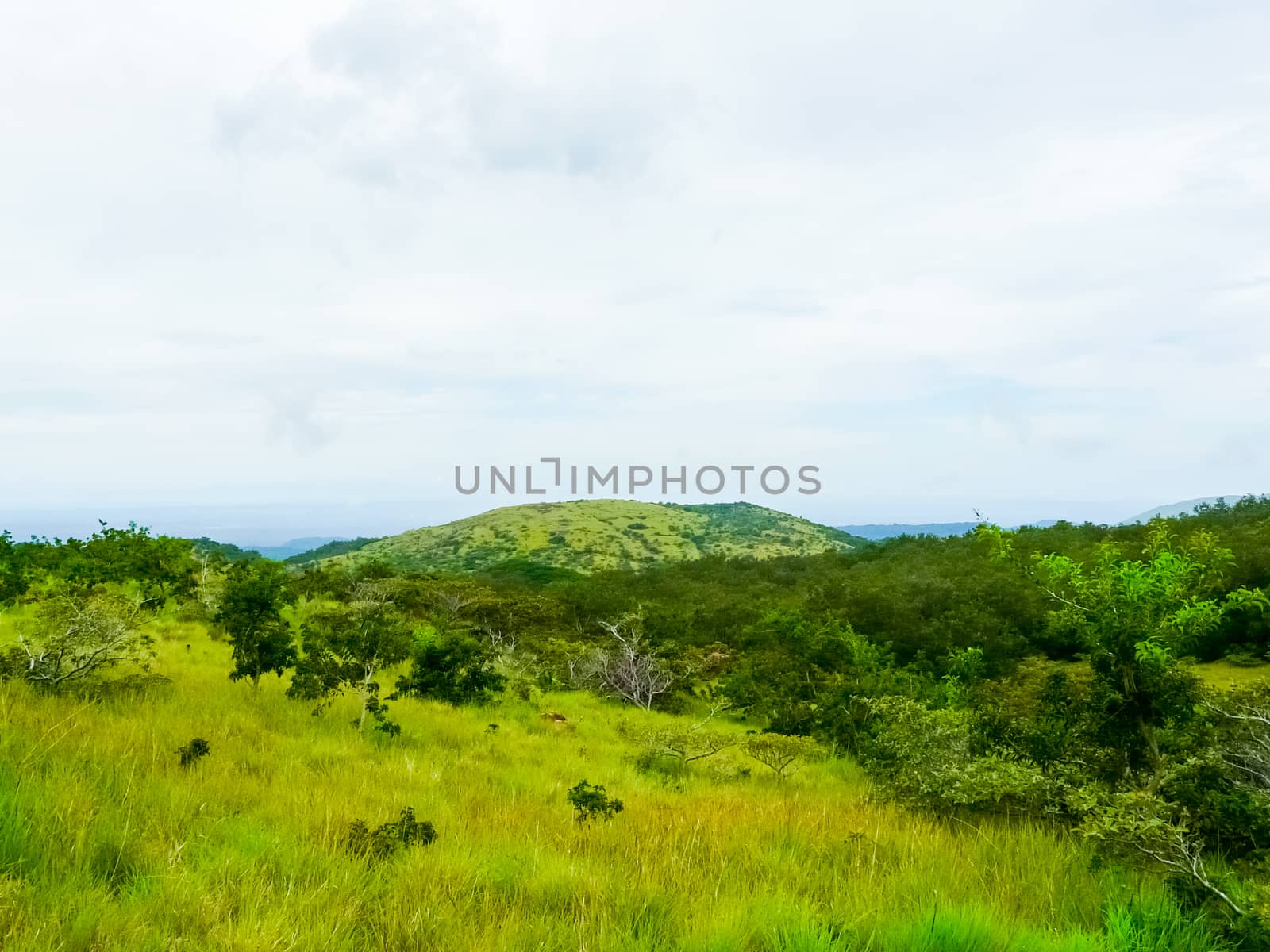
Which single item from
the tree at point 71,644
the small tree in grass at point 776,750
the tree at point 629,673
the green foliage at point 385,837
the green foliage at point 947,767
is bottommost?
the tree at point 629,673

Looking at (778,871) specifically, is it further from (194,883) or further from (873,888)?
(194,883)

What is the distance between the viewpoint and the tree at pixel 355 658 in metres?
9.77

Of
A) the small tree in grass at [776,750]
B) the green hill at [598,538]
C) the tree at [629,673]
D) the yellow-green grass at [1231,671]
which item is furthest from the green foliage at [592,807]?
the green hill at [598,538]

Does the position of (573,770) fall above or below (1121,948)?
below

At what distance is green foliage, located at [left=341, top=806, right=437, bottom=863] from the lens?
407cm

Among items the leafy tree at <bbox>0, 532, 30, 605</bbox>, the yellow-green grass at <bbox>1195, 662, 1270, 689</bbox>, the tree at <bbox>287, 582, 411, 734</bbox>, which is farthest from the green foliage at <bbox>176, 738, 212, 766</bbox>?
the yellow-green grass at <bbox>1195, 662, 1270, 689</bbox>

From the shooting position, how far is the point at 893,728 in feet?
26.9

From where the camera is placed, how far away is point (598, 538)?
10325 cm

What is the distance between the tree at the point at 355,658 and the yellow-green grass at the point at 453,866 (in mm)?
2737

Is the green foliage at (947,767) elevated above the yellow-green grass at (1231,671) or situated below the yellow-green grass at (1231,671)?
above

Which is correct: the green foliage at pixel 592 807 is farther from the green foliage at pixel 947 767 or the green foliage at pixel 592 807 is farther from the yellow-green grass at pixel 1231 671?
the yellow-green grass at pixel 1231 671

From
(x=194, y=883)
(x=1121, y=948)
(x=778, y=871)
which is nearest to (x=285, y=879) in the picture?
(x=194, y=883)

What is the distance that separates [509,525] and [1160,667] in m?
109

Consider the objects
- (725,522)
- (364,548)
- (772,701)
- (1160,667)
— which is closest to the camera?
(1160,667)
